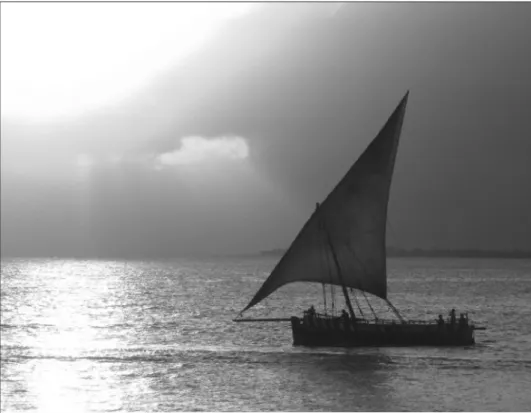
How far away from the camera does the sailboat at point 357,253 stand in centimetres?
5738

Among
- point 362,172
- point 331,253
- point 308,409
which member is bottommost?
point 308,409

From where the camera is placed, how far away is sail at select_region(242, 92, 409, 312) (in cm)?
5734

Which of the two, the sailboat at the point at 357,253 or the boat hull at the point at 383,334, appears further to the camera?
the boat hull at the point at 383,334

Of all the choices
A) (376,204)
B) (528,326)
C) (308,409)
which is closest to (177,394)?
(308,409)

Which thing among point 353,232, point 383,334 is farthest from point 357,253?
point 383,334

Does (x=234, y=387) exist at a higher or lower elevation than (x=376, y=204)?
lower

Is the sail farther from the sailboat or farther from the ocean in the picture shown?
the ocean

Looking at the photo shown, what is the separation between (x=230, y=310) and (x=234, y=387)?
56.9 m

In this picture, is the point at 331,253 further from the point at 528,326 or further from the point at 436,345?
the point at 528,326

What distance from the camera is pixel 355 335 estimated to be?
58281 millimetres

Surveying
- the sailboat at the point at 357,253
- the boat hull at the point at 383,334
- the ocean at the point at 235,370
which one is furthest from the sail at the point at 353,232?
the ocean at the point at 235,370

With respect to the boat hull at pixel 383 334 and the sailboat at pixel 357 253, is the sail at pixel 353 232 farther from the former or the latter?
the boat hull at pixel 383 334

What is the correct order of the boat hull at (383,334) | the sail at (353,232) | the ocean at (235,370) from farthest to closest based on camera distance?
the boat hull at (383,334), the sail at (353,232), the ocean at (235,370)

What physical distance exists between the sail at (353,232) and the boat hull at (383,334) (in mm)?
2654
